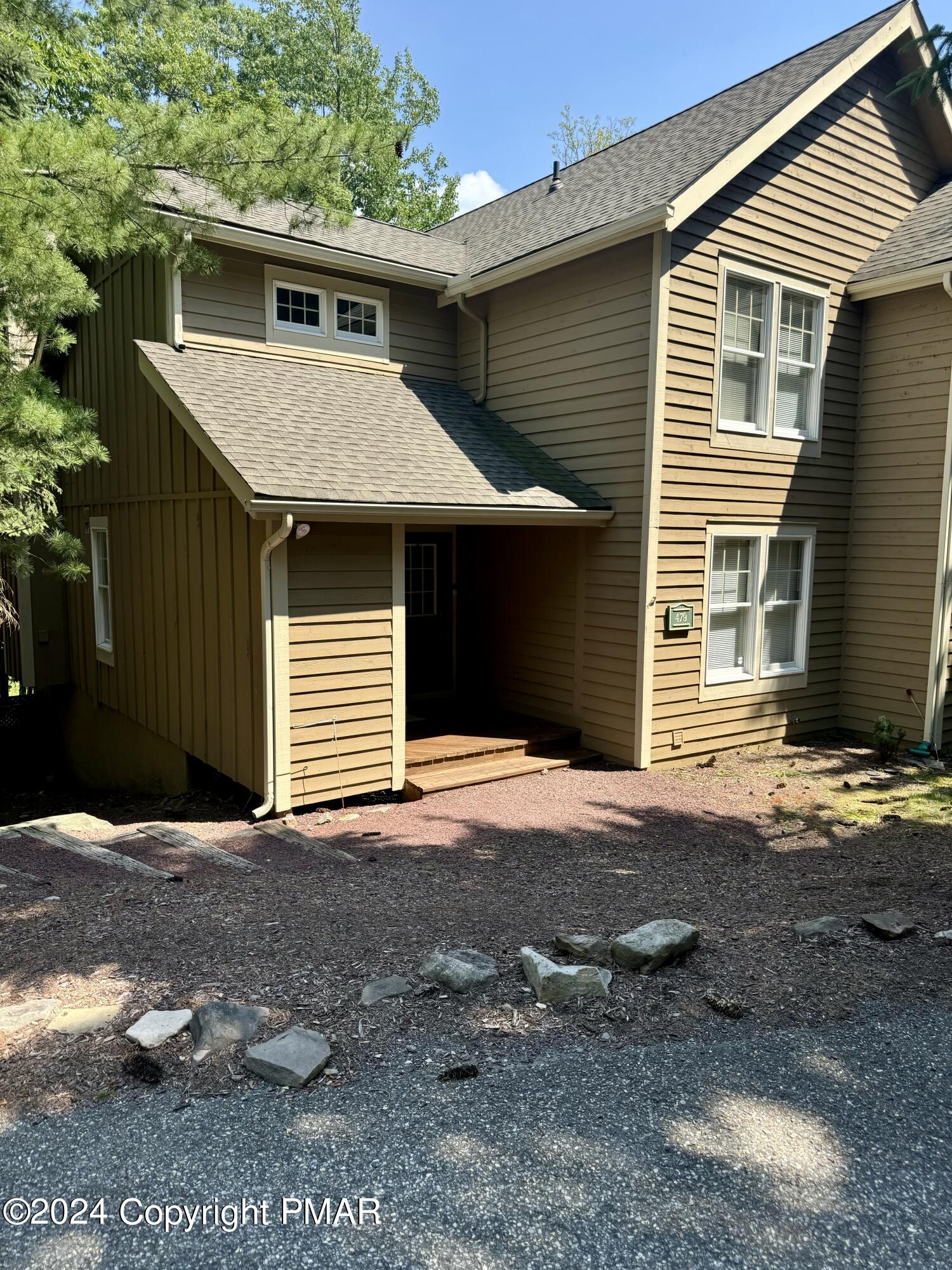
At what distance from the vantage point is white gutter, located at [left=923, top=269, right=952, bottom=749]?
9367 millimetres

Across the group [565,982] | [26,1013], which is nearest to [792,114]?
[565,982]

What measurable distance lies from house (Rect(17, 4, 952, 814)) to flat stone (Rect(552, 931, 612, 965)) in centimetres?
376

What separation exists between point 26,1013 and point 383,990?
5.21 feet

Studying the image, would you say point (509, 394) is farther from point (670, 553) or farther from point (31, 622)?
point (31, 622)

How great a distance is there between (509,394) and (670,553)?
3.12 meters

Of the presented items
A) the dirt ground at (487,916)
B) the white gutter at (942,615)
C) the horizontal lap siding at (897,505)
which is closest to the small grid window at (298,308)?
the dirt ground at (487,916)

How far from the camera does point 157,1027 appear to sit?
11.7 feet

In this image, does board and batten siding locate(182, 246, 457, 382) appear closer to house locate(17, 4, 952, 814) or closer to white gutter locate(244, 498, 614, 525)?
house locate(17, 4, 952, 814)

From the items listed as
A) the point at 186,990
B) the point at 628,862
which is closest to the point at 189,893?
the point at 186,990

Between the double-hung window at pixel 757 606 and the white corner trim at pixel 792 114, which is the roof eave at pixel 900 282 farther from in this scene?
the double-hung window at pixel 757 606

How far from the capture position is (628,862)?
6.26m

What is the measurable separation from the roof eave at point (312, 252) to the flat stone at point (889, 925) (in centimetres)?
790

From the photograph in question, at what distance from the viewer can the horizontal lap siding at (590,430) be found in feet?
28.5

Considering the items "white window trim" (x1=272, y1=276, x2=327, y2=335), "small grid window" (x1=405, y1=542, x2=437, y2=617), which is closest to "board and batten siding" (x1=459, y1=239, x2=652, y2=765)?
"small grid window" (x1=405, y1=542, x2=437, y2=617)
